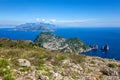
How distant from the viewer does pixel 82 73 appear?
17000mm

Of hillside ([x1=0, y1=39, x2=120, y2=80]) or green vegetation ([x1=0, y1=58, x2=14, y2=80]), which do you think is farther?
hillside ([x1=0, y1=39, x2=120, y2=80])

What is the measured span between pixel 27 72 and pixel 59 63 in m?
4.70

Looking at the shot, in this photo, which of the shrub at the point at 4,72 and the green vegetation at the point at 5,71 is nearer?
the green vegetation at the point at 5,71

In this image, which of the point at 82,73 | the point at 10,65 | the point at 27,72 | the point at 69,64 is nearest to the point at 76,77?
the point at 82,73

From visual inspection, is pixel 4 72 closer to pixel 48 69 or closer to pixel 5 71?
pixel 5 71

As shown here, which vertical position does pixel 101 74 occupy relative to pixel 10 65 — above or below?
below

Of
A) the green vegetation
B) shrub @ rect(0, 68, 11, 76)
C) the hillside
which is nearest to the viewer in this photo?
the green vegetation

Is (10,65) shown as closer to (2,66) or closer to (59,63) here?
(2,66)

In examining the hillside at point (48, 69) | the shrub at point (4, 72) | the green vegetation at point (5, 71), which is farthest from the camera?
the hillside at point (48, 69)

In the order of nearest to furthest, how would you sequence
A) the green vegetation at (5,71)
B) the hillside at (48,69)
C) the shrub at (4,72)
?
the green vegetation at (5,71)
the shrub at (4,72)
the hillside at (48,69)

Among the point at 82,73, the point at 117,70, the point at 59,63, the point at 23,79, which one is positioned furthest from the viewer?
the point at 117,70

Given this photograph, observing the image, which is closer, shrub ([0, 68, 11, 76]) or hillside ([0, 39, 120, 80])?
shrub ([0, 68, 11, 76])

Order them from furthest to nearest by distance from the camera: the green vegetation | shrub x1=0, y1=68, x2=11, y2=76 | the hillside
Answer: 1. the hillside
2. shrub x1=0, y1=68, x2=11, y2=76
3. the green vegetation

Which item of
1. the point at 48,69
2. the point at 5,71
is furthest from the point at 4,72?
the point at 48,69
